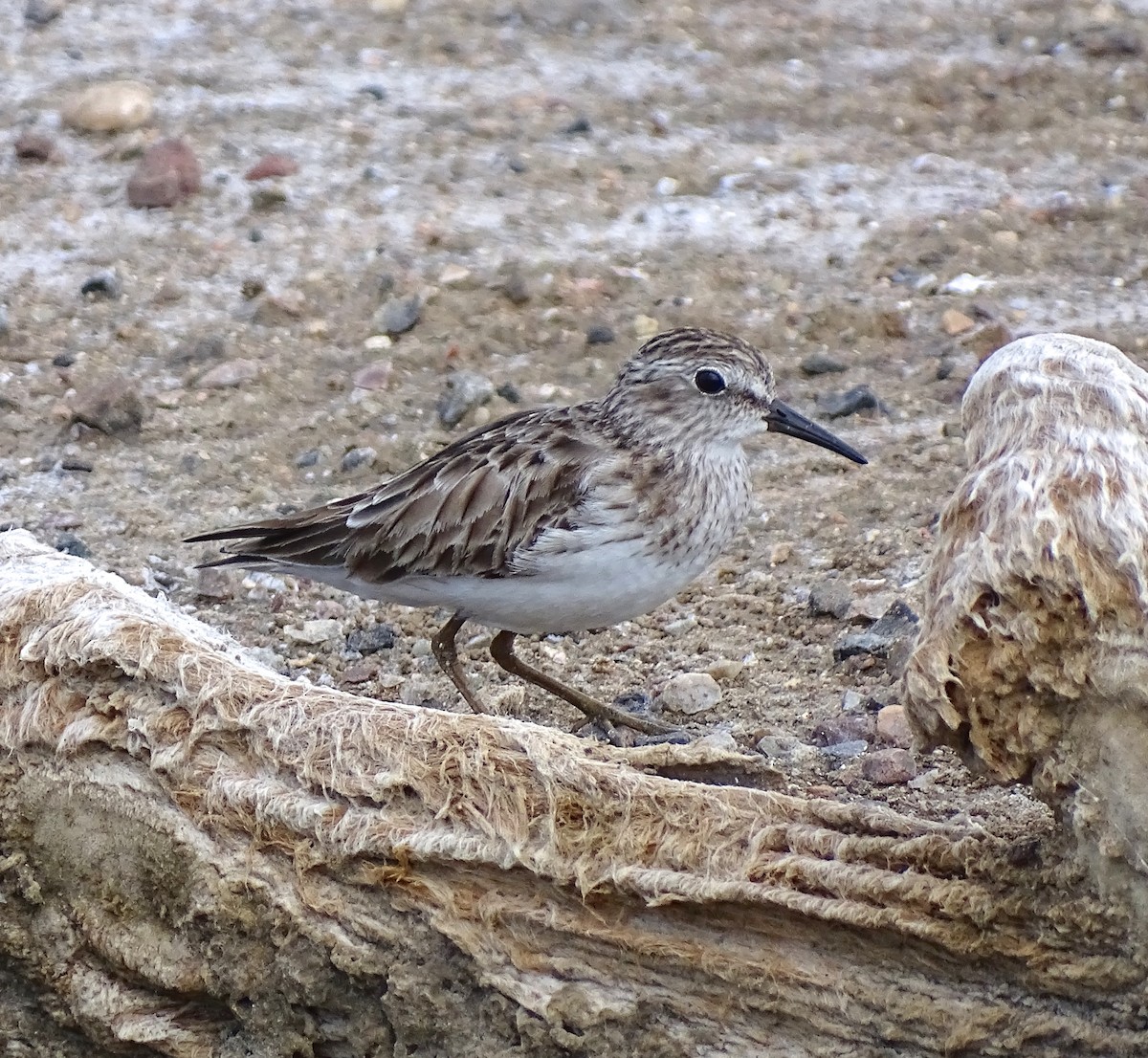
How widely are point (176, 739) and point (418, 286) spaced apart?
4455 millimetres

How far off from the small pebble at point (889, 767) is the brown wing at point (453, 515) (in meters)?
1.19

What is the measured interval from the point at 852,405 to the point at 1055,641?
4.01m

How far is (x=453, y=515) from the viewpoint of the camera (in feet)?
18.3

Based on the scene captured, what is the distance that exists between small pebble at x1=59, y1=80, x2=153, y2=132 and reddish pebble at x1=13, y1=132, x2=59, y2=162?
299 mm

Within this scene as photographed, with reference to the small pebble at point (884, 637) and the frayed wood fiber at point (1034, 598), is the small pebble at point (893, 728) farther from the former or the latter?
the frayed wood fiber at point (1034, 598)

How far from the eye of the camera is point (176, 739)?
13.3 ft

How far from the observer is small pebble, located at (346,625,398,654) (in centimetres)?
608

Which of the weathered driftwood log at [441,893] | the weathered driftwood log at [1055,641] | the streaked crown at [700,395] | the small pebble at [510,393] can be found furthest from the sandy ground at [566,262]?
the weathered driftwood log at [1055,641]

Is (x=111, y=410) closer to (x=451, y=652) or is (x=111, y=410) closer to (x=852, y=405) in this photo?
(x=451, y=652)

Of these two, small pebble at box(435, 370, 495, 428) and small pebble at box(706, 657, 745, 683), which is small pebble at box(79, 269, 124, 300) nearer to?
small pebble at box(435, 370, 495, 428)

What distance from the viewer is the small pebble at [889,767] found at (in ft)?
15.9

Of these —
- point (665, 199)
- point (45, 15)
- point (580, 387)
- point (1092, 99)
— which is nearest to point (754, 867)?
point (580, 387)

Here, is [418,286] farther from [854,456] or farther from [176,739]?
[176,739]

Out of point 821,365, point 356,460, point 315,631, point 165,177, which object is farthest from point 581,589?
point 165,177
